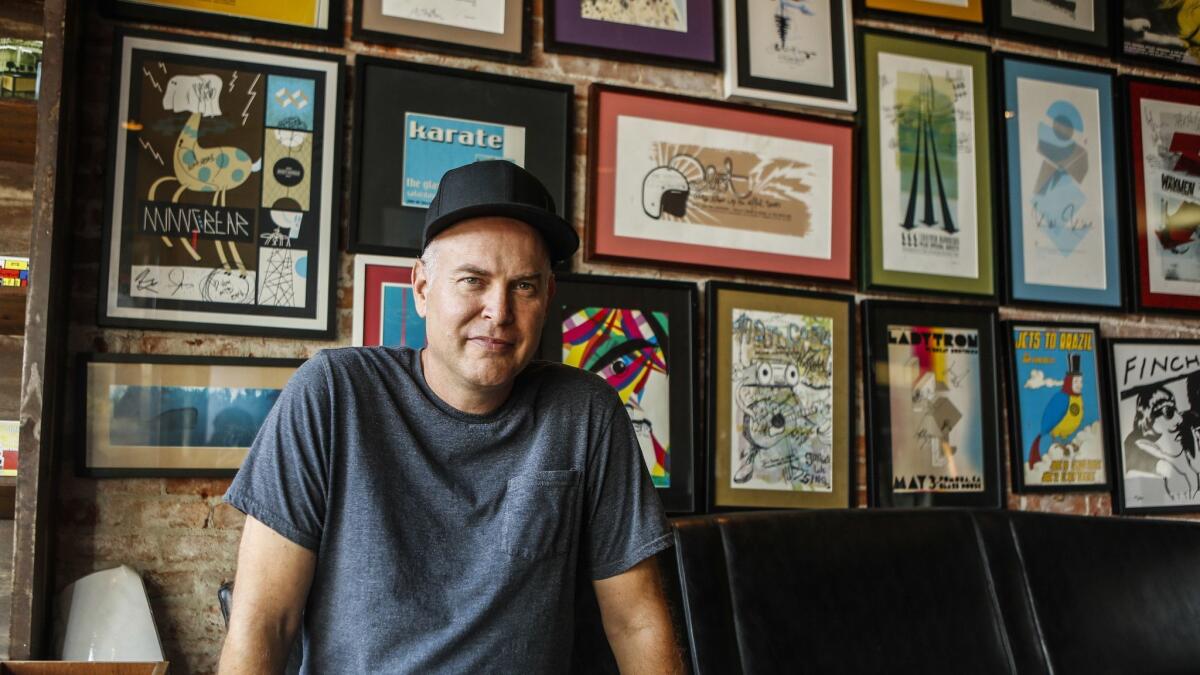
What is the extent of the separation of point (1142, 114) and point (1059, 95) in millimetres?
370

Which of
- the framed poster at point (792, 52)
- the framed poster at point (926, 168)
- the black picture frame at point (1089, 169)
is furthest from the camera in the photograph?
the black picture frame at point (1089, 169)

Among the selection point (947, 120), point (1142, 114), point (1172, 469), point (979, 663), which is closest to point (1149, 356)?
point (1172, 469)

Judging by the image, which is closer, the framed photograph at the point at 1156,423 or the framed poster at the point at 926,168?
the framed poster at the point at 926,168

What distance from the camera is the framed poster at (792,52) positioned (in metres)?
2.94

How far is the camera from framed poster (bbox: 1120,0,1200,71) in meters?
3.46

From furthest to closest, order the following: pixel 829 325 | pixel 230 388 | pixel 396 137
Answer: pixel 829 325
pixel 396 137
pixel 230 388

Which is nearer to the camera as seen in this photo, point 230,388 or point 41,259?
point 41,259

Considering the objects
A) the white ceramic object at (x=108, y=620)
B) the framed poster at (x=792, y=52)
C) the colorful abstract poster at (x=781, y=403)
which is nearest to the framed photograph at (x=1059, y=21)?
the framed poster at (x=792, y=52)

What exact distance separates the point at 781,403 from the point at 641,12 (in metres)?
1.27

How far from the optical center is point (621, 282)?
2756 millimetres

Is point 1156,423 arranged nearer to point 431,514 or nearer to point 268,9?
point 431,514

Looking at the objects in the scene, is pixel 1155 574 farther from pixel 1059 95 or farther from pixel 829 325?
pixel 1059 95

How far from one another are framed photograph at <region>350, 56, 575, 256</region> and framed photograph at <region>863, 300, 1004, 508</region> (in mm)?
1151

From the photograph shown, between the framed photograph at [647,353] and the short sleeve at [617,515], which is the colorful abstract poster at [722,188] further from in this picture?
the short sleeve at [617,515]
